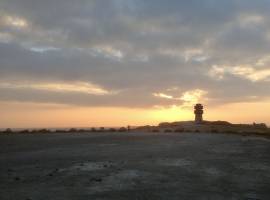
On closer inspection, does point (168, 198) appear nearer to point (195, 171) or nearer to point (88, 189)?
point (88, 189)

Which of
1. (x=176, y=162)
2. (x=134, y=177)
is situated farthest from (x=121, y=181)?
(x=176, y=162)

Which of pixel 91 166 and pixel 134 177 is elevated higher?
pixel 91 166

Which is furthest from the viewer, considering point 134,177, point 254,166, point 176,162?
point 176,162

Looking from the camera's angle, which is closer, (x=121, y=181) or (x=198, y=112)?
(x=121, y=181)

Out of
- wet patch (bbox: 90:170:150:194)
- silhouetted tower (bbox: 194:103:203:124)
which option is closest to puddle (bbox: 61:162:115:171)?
wet patch (bbox: 90:170:150:194)

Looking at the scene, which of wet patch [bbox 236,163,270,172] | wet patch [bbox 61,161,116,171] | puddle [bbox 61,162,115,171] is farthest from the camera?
wet patch [bbox 236,163,270,172]

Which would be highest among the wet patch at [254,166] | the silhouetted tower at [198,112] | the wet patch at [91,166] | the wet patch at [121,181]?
the silhouetted tower at [198,112]

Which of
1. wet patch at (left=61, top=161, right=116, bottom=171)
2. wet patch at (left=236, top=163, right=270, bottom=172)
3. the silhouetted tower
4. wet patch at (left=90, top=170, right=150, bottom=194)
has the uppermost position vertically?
the silhouetted tower

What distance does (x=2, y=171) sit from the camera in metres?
16.0

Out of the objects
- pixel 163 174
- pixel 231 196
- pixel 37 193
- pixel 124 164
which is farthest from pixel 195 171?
pixel 37 193

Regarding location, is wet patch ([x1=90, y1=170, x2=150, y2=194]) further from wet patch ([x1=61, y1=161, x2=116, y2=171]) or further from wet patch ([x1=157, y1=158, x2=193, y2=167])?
wet patch ([x1=157, y1=158, x2=193, y2=167])

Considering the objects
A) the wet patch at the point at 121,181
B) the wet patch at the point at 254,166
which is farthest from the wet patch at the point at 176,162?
the wet patch at the point at 121,181

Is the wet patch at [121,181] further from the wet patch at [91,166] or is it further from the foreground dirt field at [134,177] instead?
the wet patch at [91,166]

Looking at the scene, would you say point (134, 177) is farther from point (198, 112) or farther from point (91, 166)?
point (198, 112)
